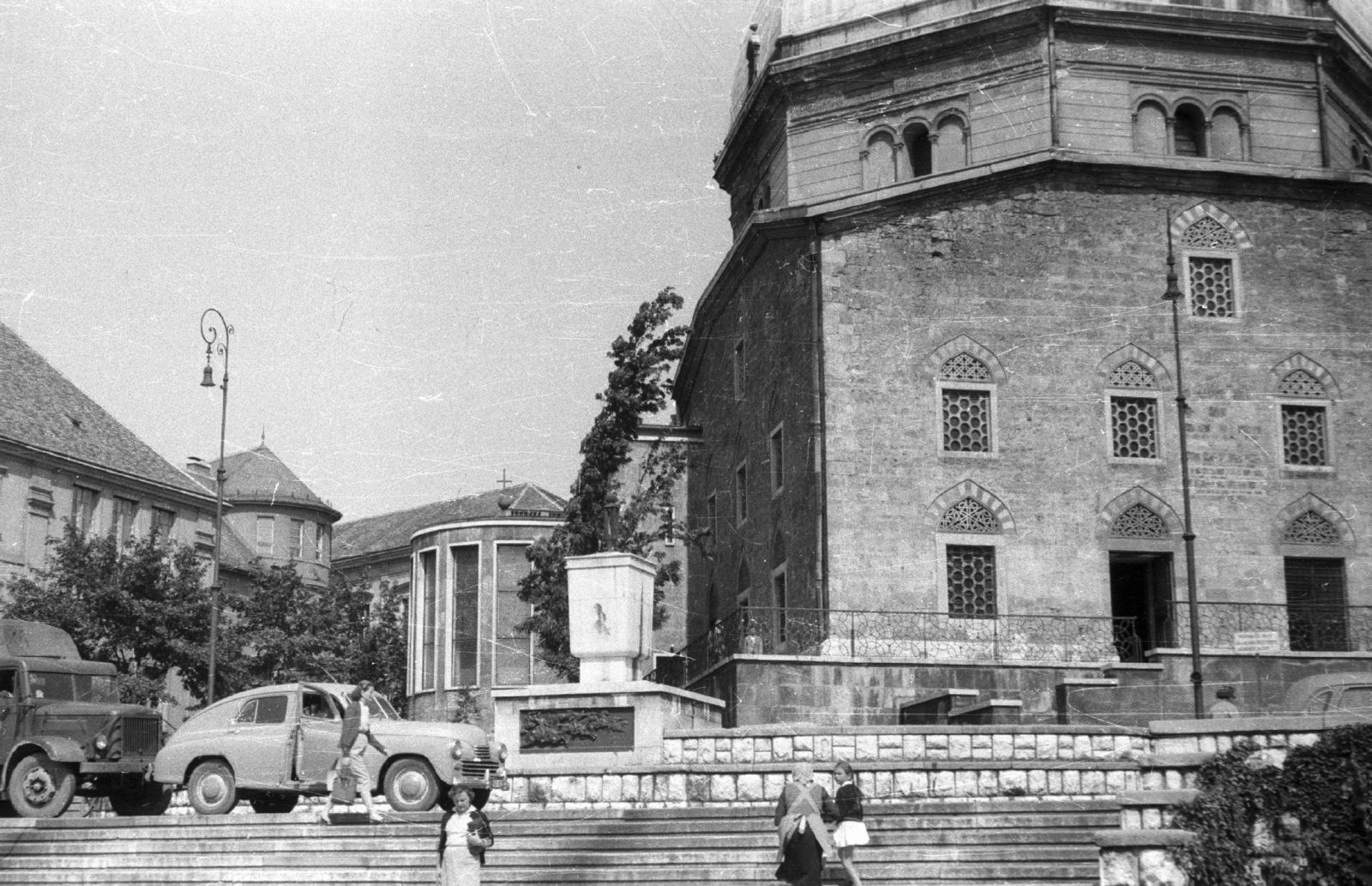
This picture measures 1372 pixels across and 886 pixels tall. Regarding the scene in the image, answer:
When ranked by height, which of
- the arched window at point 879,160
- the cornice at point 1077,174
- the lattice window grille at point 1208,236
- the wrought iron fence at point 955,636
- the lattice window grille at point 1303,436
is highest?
the arched window at point 879,160

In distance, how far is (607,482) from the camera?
95.1ft

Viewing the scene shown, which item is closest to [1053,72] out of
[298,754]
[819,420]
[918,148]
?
[918,148]

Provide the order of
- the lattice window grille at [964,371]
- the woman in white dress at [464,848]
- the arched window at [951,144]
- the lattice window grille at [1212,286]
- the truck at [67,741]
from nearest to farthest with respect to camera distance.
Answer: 1. the woman in white dress at [464,848]
2. the truck at [67,741]
3. the lattice window grille at [964,371]
4. the lattice window grille at [1212,286]
5. the arched window at [951,144]

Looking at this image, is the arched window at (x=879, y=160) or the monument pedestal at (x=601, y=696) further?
the arched window at (x=879, y=160)

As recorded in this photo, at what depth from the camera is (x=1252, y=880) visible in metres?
13.1

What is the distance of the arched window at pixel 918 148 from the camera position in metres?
30.5

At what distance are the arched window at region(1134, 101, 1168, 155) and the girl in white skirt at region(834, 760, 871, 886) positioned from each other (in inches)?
719

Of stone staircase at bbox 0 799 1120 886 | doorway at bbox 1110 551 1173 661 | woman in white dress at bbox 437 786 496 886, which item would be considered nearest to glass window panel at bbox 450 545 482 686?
doorway at bbox 1110 551 1173 661

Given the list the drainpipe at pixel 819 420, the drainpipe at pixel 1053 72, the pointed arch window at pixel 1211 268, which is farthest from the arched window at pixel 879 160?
the pointed arch window at pixel 1211 268

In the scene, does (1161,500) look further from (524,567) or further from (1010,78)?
(524,567)

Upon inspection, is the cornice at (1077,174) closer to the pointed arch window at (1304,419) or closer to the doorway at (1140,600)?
the pointed arch window at (1304,419)

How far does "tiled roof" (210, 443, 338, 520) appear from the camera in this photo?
184 feet

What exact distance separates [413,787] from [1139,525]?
14.2 meters

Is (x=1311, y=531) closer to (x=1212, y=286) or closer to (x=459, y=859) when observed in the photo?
(x=1212, y=286)
